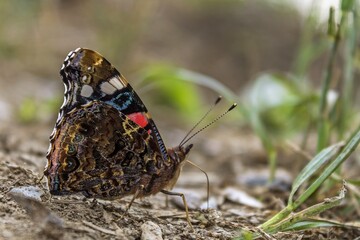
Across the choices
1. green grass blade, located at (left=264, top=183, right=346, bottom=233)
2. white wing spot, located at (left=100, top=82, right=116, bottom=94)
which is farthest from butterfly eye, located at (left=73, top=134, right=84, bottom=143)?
green grass blade, located at (left=264, top=183, right=346, bottom=233)

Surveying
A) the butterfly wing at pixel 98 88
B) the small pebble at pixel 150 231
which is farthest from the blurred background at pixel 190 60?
the small pebble at pixel 150 231

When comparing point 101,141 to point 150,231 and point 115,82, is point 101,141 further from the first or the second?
point 150,231

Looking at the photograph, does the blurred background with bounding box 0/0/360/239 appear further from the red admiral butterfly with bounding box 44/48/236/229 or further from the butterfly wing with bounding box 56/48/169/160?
the butterfly wing with bounding box 56/48/169/160

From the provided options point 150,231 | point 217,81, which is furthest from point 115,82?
point 217,81

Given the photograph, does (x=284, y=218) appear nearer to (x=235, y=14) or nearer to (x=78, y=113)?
(x=78, y=113)

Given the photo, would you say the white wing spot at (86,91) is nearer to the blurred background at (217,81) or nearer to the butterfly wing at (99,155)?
the butterfly wing at (99,155)
